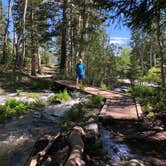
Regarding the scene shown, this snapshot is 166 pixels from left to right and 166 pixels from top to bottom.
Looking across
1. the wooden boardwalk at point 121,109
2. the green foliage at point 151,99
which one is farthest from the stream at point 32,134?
the green foliage at point 151,99

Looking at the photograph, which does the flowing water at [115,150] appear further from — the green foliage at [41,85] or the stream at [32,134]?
the green foliage at [41,85]

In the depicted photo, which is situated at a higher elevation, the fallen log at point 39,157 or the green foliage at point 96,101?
the green foliage at point 96,101

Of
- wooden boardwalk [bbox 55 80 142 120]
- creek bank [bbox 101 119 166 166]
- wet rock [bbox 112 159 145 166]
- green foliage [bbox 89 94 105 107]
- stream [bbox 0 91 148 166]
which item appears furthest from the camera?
green foliage [bbox 89 94 105 107]

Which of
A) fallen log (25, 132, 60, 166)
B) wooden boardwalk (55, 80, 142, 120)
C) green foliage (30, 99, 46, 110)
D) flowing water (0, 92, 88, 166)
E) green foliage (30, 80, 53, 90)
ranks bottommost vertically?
flowing water (0, 92, 88, 166)

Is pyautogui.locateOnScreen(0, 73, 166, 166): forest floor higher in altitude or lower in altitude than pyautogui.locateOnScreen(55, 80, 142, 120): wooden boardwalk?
lower

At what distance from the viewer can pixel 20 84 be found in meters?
15.8

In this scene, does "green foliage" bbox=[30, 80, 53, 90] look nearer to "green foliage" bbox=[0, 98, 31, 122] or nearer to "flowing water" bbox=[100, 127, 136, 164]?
"green foliage" bbox=[0, 98, 31, 122]

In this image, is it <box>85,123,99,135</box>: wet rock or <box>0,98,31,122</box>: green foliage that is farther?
<box>0,98,31,122</box>: green foliage

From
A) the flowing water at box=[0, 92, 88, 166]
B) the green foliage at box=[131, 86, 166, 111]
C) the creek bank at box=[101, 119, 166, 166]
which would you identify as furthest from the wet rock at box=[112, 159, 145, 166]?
the green foliage at box=[131, 86, 166, 111]

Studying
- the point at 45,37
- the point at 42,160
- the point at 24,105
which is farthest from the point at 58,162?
the point at 45,37

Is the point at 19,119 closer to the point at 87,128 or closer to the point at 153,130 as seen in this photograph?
the point at 87,128

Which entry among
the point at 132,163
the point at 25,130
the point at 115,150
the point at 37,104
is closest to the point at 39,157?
the point at 115,150

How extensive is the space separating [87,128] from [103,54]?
105 ft

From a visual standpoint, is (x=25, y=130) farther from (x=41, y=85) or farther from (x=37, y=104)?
(x=41, y=85)
